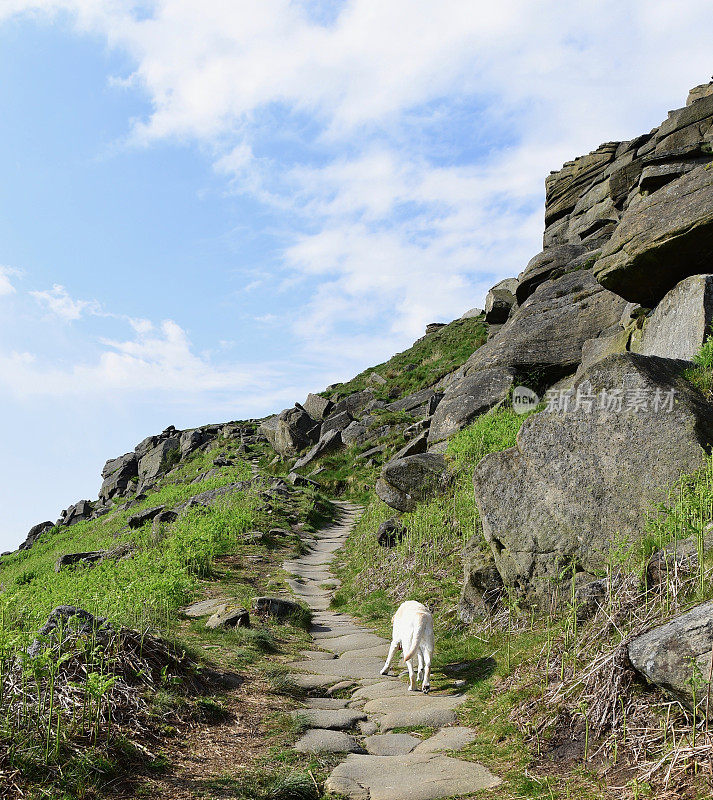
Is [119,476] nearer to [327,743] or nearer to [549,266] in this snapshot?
[549,266]

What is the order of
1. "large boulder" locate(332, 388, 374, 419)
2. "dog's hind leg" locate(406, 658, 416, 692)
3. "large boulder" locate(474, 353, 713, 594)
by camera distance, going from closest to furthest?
"dog's hind leg" locate(406, 658, 416, 692) → "large boulder" locate(474, 353, 713, 594) → "large boulder" locate(332, 388, 374, 419)

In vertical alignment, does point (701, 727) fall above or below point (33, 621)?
below

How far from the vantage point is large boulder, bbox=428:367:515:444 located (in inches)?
811

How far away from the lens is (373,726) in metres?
6.96

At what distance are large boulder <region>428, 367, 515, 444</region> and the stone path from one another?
33.4 ft

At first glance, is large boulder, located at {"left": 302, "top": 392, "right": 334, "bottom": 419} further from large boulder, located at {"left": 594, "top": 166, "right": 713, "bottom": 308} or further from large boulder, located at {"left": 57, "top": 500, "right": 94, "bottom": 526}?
large boulder, located at {"left": 594, "top": 166, "right": 713, "bottom": 308}

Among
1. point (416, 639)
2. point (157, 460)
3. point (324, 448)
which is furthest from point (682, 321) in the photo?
point (157, 460)

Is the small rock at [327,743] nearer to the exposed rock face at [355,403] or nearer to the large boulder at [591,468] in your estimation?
the large boulder at [591,468]

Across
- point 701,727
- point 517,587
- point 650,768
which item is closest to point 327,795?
point 650,768

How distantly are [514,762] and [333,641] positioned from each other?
18.6 feet

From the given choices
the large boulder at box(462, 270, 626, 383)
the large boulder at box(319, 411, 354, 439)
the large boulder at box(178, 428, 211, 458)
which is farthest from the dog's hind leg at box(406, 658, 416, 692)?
the large boulder at box(178, 428, 211, 458)

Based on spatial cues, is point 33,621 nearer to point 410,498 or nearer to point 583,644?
point 583,644

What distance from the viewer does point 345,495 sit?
97.2 feet

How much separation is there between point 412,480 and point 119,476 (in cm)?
4472
